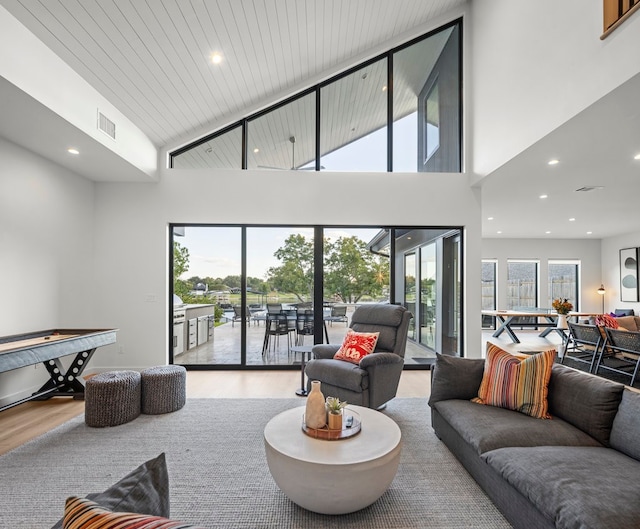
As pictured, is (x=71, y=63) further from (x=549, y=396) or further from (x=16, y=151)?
(x=549, y=396)

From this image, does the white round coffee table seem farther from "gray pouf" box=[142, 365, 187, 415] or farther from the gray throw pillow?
"gray pouf" box=[142, 365, 187, 415]

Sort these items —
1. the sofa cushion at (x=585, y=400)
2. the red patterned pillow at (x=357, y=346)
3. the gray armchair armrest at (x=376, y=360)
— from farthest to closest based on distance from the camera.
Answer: the red patterned pillow at (x=357, y=346) → the gray armchair armrest at (x=376, y=360) → the sofa cushion at (x=585, y=400)

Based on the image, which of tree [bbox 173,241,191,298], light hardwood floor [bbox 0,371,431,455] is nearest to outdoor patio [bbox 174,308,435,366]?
light hardwood floor [bbox 0,371,431,455]

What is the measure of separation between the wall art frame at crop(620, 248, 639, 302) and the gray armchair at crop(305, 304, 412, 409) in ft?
27.7

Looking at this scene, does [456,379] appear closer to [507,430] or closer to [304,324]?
[507,430]

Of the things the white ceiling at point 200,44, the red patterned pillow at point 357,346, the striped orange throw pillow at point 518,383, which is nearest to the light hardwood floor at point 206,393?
the red patterned pillow at point 357,346

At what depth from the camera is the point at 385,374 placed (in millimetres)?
3549

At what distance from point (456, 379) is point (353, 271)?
2.80 metres

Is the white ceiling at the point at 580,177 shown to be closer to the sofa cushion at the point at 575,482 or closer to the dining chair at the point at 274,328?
the sofa cushion at the point at 575,482

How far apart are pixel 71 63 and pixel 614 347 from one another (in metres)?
7.23

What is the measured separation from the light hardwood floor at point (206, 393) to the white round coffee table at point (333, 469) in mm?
2017

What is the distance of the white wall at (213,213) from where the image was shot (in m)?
5.20

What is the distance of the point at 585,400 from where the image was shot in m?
2.30

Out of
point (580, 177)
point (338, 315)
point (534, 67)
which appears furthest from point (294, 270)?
point (580, 177)
